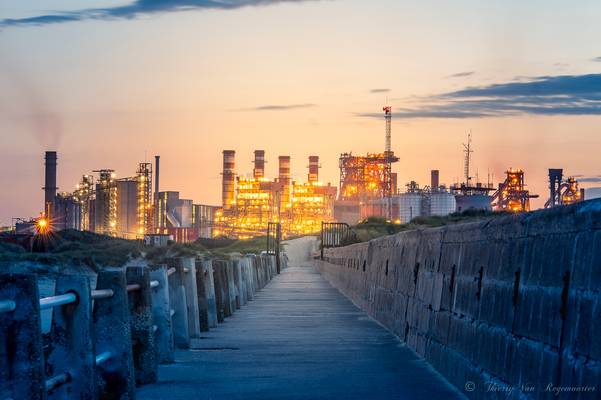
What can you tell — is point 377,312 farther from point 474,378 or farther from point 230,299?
point 474,378

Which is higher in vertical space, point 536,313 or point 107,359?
point 536,313

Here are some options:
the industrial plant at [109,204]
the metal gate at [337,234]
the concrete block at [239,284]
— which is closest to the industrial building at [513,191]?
the industrial plant at [109,204]

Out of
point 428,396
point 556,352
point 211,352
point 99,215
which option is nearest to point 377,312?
point 211,352

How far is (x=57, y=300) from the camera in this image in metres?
5.89

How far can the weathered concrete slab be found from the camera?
7.95 metres

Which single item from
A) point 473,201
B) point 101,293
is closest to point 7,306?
point 101,293

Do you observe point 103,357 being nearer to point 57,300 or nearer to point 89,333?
point 89,333

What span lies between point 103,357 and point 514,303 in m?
2.93

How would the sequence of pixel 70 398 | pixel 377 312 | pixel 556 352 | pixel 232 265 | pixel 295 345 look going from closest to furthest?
pixel 556 352 < pixel 70 398 < pixel 295 345 < pixel 377 312 < pixel 232 265

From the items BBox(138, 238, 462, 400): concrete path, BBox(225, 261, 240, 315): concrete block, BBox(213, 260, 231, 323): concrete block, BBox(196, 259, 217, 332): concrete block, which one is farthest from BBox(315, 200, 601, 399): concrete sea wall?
BBox(225, 261, 240, 315): concrete block

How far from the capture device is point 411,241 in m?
11.6

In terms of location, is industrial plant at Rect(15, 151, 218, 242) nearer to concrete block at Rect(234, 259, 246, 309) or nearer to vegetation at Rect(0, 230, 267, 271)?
vegetation at Rect(0, 230, 267, 271)

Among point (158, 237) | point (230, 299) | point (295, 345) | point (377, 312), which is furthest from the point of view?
point (158, 237)

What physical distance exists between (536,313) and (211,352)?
5.92m
